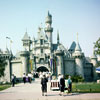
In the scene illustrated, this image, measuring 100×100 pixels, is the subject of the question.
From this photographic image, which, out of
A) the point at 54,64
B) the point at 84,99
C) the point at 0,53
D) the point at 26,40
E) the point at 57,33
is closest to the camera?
the point at 84,99

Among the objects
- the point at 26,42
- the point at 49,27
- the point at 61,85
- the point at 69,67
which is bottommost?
the point at 61,85

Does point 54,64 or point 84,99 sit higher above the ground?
point 54,64

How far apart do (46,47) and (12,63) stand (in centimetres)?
1358

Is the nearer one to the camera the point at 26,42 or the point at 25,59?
the point at 25,59

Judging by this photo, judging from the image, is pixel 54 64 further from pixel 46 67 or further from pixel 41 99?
pixel 41 99

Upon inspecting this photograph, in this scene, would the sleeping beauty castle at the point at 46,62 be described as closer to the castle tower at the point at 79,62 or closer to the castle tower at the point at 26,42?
the castle tower at the point at 79,62

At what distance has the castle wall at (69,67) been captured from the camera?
282 ft

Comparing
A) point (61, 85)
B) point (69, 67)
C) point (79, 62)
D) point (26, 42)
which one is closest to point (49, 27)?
point (26, 42)

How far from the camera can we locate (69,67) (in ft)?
283

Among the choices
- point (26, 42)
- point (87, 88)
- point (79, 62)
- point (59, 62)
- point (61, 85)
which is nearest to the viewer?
point (61, 85)

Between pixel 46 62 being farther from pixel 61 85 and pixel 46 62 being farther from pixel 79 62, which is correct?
pixel 61 85

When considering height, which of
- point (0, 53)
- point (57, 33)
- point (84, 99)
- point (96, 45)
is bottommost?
point (84, 99)

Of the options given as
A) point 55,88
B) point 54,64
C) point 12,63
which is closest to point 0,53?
point 12,63

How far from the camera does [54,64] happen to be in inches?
3248
